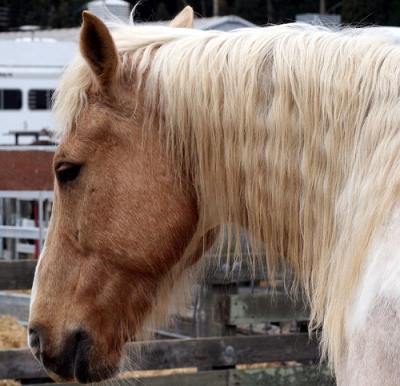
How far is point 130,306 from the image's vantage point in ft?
7.95

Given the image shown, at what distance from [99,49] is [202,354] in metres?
2.91

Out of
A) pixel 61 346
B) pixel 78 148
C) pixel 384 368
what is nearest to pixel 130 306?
pixel 61 346

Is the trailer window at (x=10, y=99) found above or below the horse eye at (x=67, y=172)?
below

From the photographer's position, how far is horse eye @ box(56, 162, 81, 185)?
7.72 ft

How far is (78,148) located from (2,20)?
42.2 metres

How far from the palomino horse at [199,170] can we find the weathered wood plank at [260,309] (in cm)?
237

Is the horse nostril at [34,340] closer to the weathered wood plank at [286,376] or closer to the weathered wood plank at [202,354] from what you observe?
the weathered wood plank at [202,354]

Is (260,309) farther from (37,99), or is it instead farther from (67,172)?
(37,99)

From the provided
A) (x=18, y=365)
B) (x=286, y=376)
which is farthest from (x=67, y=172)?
(x=286, y=376)

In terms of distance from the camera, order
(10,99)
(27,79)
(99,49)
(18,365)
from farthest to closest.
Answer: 1. (10,99)
2. (27,79)
3. (18,365)
4. (99,49)

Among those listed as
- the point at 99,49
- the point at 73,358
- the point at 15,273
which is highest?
the point at 99,49

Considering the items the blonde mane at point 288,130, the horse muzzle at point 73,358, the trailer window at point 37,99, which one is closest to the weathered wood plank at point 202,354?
the horse muzzle at point 73,358

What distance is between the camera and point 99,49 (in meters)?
2.27

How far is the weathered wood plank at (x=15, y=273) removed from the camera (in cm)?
470
